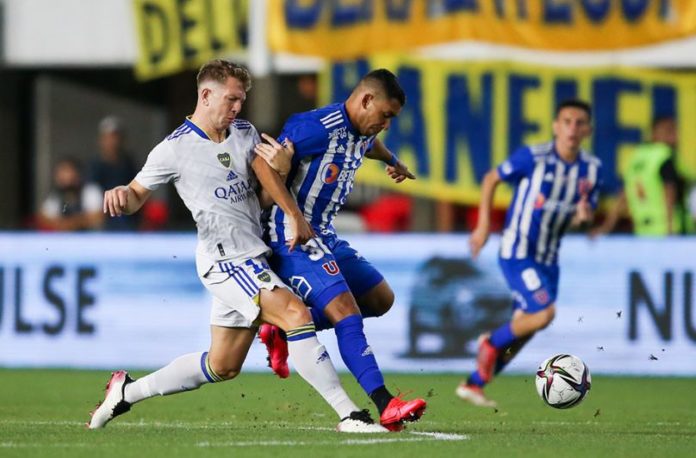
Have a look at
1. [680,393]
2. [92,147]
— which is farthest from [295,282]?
[92,147]

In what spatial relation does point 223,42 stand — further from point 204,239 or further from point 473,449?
point 473,449

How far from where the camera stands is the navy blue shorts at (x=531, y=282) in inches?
425

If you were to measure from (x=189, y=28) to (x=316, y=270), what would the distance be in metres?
9.54

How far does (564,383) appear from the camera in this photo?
27.9ft

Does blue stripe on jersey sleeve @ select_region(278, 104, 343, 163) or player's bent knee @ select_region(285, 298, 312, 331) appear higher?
blue stripe on jersey sleeve @ select_region(278, 104, 343, 163)

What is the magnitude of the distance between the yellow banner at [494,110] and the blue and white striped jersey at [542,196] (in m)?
4.80

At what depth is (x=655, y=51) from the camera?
54.0 ft

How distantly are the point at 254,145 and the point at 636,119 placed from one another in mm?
9041

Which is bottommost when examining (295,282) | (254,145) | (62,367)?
(62,367)

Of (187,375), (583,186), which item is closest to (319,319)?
(187,375)

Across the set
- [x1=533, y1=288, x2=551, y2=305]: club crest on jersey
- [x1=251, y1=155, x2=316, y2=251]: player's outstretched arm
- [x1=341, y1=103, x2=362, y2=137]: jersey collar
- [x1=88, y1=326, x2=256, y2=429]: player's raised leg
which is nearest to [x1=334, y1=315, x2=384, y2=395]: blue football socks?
[x1=251, y1=155, x2=316, y2=251]: player's outstretched arm

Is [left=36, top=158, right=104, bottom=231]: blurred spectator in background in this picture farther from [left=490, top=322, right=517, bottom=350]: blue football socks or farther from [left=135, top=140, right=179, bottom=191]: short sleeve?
[left=135, top=140, right=179, bottom=191]: short sleeve

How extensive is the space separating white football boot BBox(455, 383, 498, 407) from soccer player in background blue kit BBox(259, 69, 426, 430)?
2.51 metres

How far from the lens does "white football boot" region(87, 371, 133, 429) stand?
8016mm
